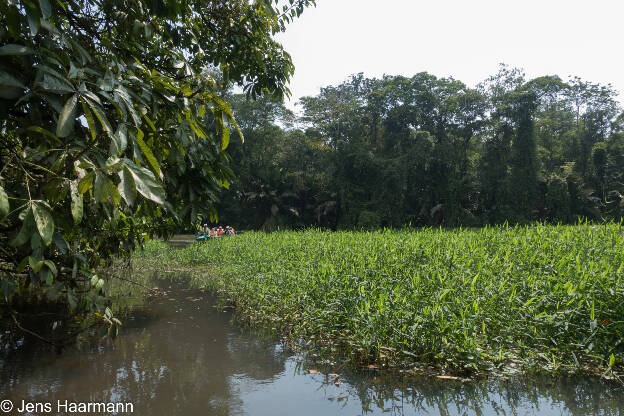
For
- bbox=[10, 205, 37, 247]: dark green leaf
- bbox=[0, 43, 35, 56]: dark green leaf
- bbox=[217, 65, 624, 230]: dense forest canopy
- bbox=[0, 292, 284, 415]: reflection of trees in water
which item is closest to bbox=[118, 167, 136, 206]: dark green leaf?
bbox=[10, 205, 37, 247]: dark green leaf

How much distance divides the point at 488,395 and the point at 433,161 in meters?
23.6

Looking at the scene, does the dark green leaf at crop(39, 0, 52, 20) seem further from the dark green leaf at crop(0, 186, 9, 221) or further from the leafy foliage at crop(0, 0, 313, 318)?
the dark green leaf at crop(0, 186, 9, 221)

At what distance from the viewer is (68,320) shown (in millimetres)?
5297

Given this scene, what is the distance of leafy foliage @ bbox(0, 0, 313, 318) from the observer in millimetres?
1354

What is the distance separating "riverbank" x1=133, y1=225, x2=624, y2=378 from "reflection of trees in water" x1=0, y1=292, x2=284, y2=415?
758 millimetres

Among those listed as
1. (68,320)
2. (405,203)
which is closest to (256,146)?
(405,203)

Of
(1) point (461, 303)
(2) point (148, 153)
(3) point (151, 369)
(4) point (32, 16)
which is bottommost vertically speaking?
(3) point (151, 369)

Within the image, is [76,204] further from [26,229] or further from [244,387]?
[244,387]

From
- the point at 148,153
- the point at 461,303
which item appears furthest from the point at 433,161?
the point at 148,153

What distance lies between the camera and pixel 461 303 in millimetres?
4047

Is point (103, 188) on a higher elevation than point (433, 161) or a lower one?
lower

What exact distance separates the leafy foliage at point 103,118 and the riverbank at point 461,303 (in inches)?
88.4

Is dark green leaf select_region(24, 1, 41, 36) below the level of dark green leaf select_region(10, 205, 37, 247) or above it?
above

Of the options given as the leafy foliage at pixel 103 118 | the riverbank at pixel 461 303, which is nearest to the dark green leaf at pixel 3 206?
the leafy foliage at pixel 103 118
